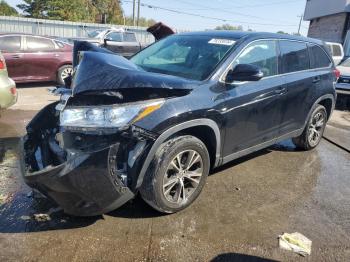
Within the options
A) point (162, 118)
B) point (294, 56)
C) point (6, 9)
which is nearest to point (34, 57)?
point (294, 56)

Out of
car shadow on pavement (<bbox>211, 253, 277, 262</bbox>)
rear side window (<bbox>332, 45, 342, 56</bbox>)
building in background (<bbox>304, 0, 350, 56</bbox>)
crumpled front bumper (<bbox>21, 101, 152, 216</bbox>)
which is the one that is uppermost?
building in background (<bbox>304, 0, 350, 56</bbox>)

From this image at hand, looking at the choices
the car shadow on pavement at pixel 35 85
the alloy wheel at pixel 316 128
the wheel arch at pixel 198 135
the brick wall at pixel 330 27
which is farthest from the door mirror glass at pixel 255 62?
the brick wall at pixel 330 27

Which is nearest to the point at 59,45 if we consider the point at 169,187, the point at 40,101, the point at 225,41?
the point at 40,101

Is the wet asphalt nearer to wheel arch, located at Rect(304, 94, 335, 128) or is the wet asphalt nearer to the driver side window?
wheel arch, located at Rect(304, 94, 335, 128)

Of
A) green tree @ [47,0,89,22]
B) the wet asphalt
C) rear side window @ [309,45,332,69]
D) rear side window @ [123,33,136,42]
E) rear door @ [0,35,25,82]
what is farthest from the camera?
green tree @ [47,0,89,22]

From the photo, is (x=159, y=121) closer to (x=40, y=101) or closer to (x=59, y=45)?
(x=40, y=101)

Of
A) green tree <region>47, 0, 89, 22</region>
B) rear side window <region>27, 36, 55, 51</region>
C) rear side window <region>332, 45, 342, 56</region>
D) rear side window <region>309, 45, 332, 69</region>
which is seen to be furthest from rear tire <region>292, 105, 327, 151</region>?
green tree <region>47, 0, 89, 22</region>

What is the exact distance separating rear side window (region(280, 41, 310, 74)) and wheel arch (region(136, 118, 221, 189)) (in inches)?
62.8

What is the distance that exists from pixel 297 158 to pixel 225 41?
7.81ft

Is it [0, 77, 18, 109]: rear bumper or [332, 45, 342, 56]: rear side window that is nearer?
[0, 77, 18, 109]: rear bumper

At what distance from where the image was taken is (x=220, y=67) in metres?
3.75

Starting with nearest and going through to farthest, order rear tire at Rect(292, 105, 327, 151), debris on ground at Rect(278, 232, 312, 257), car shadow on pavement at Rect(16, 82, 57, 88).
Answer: debris on ground at Rect(278, 232, 312, 257)
rear tire at Rect(292, 105, 327, 151)
car shadow on pavement at Rect(16, 82, 57, 88)

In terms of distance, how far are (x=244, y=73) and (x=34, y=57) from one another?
8.12 meters

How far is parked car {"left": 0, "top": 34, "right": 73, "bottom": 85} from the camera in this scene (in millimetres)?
9875
